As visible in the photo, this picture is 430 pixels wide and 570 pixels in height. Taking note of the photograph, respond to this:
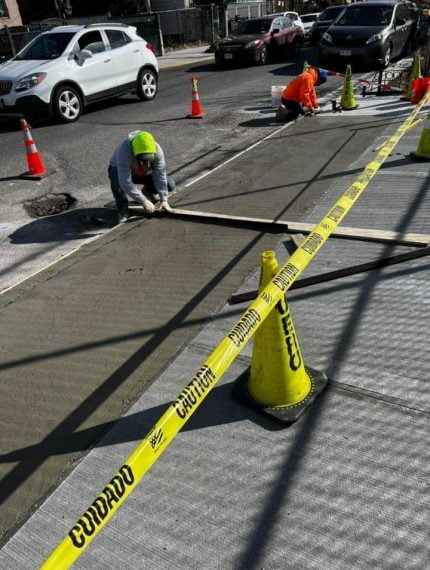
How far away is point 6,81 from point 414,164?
784 cm

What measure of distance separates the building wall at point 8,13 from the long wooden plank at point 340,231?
86.3 ft

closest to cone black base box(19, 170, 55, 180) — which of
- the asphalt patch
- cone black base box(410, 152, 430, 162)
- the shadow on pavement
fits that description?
the asphalt patch

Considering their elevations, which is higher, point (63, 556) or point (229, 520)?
point (63, 556)

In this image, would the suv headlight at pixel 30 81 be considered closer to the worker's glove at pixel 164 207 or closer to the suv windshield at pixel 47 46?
the suv windshield at pixel 47 46

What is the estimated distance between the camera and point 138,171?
5.22m

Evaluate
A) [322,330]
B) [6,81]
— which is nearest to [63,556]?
[322,330]

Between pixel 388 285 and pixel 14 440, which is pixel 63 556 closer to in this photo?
pixel 14 440

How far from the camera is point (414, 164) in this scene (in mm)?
6156

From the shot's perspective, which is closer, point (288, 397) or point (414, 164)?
point (288, 397)

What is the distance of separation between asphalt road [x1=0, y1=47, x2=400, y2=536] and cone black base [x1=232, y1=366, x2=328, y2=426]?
56cm

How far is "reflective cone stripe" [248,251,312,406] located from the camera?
8.00ft

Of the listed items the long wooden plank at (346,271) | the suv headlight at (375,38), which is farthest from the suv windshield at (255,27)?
the long wooden plank at (346,271)

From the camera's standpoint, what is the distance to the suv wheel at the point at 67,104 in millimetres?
9531

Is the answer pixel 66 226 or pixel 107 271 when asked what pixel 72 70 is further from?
pixel 107 271
